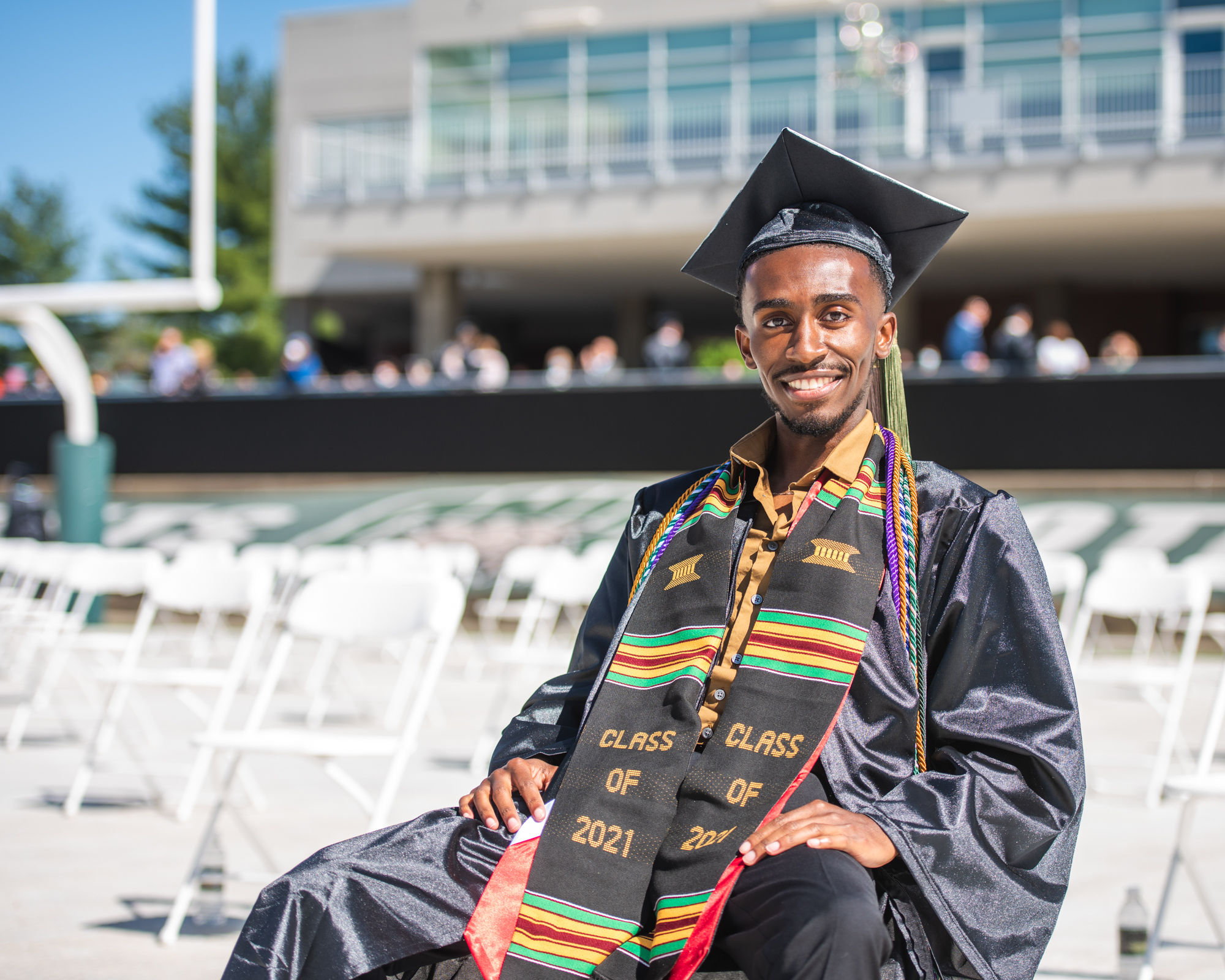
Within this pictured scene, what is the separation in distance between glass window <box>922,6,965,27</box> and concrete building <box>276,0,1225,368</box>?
3 cm

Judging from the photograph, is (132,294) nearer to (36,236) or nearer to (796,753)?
(36,236)

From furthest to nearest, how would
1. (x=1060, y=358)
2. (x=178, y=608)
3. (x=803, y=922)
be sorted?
1. (x=1060, y=358)
2. (x=178, y=608)
3. (x=803, y=922)

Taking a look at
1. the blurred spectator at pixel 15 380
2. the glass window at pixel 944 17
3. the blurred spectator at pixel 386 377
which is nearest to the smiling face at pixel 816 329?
the blurred spectator at pixel 386 377

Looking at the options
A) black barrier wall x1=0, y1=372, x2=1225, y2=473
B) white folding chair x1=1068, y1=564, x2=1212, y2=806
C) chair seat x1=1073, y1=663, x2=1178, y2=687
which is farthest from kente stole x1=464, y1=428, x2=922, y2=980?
black barrier wall x1=0, y1=372, x2=1225, y2=473

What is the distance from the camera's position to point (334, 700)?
25.5 ft

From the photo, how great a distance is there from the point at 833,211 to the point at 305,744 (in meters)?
2.12

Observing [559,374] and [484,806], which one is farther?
[559,374]

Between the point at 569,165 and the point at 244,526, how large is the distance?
819cm

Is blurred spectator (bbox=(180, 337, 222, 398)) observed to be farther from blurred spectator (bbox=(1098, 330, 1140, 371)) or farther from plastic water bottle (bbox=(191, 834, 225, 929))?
plastic water bottle (bbox=(191, 834, 225, 929))

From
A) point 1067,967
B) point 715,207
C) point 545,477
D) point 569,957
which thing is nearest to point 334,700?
point 545,477

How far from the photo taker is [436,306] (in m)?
20.3

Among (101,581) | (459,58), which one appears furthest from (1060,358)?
(459,58)

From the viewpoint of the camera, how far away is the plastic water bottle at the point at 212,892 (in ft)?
11.2

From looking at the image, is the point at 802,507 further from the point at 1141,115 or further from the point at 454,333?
the point at 454,333
